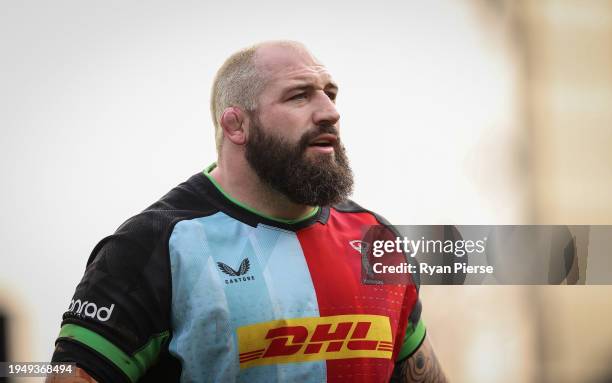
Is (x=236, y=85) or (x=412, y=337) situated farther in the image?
(x=412, y=337)

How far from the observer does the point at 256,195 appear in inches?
85.1

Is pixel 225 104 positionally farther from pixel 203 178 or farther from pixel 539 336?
pixel 539 336

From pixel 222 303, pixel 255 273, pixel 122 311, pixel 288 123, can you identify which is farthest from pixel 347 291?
pixel 122 311

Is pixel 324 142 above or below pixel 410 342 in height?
above

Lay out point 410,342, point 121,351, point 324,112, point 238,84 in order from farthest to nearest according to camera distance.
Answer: point 410,342 → point 238,84 → point 324,112 → point 121,351

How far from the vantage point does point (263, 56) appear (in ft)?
7.20

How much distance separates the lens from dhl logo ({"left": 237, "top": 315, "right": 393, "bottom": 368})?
1951mm

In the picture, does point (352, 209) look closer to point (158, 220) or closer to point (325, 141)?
point (325, 141)

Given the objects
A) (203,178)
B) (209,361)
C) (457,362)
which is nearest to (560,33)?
(457,362)

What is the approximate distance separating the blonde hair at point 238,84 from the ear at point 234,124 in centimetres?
2

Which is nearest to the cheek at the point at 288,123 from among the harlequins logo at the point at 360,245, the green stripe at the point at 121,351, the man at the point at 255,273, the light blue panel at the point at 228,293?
the man at the point at 255,273

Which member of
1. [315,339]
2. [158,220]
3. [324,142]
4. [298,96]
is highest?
[298,96]

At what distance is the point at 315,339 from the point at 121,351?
51cm

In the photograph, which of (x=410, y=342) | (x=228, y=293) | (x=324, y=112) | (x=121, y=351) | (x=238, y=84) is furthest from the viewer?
(x=410, y=342)
